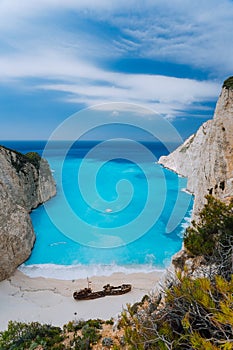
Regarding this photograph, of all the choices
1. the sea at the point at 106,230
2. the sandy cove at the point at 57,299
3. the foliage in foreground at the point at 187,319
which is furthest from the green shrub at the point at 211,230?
the sea at the point at 106,230

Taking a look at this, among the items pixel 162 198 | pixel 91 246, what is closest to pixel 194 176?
pixel 162 198

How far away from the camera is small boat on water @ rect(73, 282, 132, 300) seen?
434 inches

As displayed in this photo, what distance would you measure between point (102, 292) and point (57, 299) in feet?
6.76

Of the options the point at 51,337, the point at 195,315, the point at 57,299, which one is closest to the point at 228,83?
the point at 195,315

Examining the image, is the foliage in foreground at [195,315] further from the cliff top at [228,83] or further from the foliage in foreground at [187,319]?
the cliff top at [228,83]

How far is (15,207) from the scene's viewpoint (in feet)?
48.9

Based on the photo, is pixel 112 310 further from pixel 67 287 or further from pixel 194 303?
pixel 194 303

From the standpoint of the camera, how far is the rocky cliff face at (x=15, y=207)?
1316cm

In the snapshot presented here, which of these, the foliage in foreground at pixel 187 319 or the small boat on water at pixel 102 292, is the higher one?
the foliage in foreground at pixel 187 319

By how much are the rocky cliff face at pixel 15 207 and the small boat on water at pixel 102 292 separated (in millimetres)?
4443

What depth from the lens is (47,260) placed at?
14.9 meters

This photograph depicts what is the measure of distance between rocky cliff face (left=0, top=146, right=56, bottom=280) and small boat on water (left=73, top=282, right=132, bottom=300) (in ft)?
14.6

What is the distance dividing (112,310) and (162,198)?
63.7 ft

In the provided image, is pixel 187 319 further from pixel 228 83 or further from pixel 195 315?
pixel 228 83
